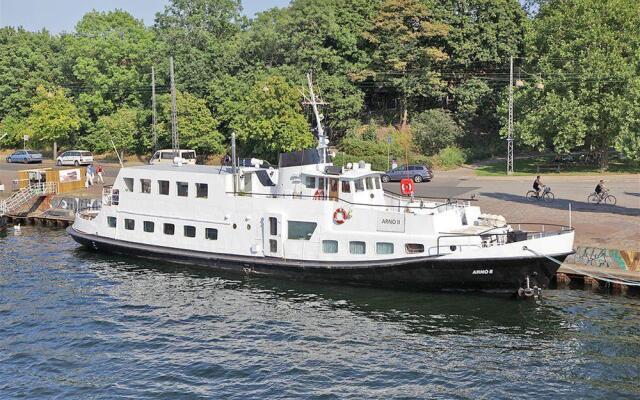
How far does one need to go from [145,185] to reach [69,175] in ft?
71.9

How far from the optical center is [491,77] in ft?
251

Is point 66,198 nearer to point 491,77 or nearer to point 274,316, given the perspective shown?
point 274,316

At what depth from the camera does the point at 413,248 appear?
31.0 meters

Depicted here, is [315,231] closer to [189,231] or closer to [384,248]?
[384,248]

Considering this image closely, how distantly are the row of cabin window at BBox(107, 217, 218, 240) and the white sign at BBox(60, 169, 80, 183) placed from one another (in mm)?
19288

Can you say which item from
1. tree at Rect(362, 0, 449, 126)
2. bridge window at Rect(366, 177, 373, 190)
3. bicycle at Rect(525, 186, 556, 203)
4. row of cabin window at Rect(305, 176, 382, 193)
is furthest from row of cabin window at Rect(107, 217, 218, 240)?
tree at Rect(362, 0, 449, 126)

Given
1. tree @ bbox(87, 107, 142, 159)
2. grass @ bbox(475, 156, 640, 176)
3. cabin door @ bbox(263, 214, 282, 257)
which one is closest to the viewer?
cabin door @ bbox(263, 214, 282, 257)

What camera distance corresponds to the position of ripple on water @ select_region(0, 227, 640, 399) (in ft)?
72.9

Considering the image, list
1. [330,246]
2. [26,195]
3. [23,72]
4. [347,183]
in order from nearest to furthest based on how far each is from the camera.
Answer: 1. [330,246]
2. [347,183]
3. [26,195]
4. [23,72]

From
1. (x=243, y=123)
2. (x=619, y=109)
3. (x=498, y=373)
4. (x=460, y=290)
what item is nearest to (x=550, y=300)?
(x=460, y=290)

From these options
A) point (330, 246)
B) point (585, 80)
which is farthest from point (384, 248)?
point (585, 80)

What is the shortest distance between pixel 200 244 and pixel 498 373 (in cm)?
1787

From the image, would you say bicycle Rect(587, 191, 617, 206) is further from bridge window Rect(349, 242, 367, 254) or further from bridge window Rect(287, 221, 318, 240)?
bridge window Rect(287, 221, 318, 240)

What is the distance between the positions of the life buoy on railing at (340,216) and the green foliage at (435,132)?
40798 mm
